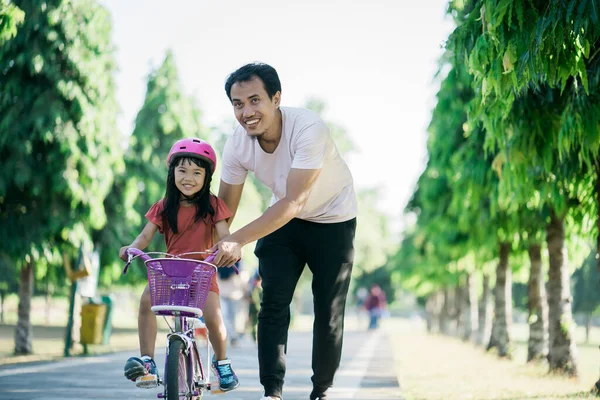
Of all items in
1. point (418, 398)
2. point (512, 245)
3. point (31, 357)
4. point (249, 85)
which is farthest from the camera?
point (512, 245)

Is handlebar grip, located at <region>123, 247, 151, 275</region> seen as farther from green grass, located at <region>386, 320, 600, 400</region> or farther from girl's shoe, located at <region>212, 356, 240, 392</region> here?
green grass, located at <region>386, 320, 600, 400</region>

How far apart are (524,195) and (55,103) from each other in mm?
7612

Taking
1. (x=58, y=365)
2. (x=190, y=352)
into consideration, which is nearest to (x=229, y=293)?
(x=58, y=365)

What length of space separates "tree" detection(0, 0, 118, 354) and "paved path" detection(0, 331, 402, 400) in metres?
2.53

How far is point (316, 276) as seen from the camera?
5633mm

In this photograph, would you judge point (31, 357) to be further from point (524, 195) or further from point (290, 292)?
point (290, 292)

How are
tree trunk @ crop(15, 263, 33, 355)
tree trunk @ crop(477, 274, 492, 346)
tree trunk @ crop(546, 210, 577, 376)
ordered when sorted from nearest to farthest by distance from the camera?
tree trunk @ crop(546, 210, 577, 376) < tree trunk @ crop(15, 263, 33, 355) < tree trunk @ crop(477, 274, 492, 346)

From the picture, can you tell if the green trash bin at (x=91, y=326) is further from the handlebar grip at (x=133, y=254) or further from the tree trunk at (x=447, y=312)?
the tree trunk at (x=447, y=312)

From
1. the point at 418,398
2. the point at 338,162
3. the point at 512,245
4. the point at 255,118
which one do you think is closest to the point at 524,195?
the point at 418,398

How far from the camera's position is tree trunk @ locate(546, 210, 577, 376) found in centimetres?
1199

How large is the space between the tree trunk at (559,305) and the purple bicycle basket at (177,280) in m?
8.19

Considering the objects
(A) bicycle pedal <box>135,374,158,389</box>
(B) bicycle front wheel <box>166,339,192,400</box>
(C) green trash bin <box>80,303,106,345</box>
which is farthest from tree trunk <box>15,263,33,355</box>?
(B) bicycle front wheel <box>166,339,192,400</box>

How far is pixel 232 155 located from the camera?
5.57 m

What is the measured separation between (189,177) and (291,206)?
696 mm
